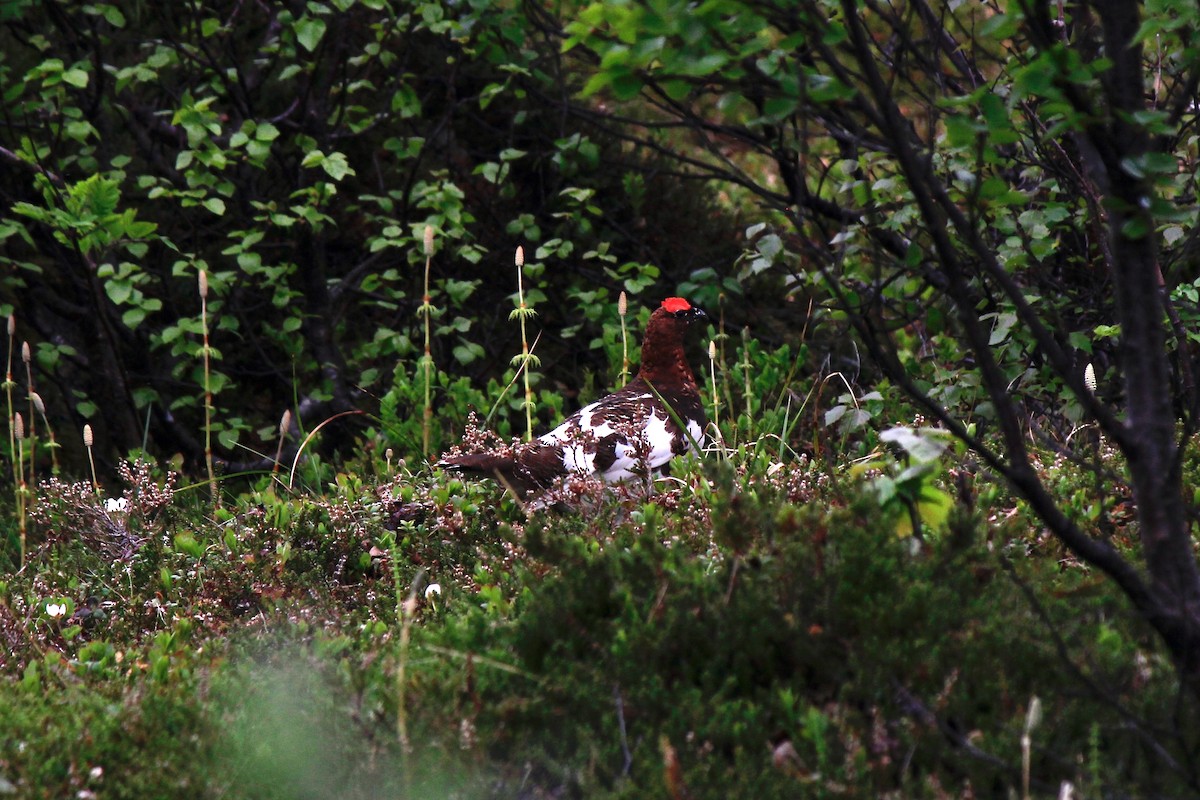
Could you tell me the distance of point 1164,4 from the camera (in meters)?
3.29

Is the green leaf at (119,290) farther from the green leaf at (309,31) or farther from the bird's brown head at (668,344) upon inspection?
the bird's brown head at (668,344)

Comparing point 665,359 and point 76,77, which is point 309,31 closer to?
point 76,77

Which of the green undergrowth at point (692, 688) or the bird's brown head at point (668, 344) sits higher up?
the bird's brown head at point (668, 344)

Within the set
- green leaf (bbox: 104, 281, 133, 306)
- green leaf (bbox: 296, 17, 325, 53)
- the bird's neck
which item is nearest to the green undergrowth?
the bird's neck

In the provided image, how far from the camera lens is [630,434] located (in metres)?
5.08

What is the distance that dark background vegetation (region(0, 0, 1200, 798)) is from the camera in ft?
8.71

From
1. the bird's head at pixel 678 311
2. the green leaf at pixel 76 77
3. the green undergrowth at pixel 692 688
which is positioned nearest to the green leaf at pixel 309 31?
the green leaf at pixel 76 77

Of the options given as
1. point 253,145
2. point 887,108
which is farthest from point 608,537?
point 253,145

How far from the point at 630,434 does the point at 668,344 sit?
38.0 inches

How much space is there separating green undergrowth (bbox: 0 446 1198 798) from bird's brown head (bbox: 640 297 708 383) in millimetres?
2136

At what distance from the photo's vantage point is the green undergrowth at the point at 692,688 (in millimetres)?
2533

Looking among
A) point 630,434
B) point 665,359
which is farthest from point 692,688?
point 665,359

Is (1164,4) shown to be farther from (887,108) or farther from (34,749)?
(34,749)

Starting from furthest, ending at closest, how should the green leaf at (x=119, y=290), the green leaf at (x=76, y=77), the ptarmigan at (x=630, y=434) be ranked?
the green leaf at (x=119, y=290) → the green leaf at (x=76, y=77) → the ptarmigan at (x=630, y=434)
